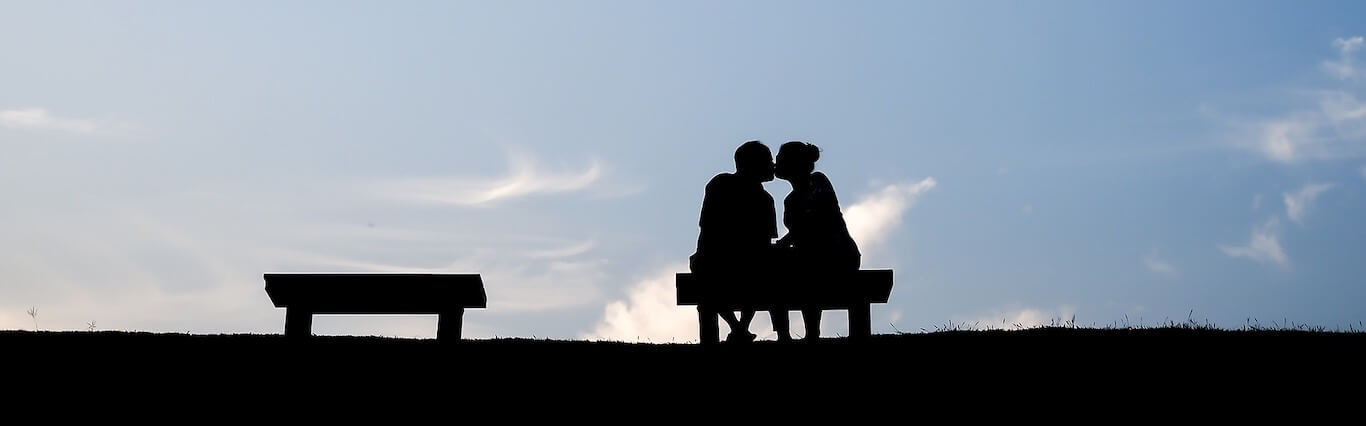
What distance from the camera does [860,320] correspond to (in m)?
12.2

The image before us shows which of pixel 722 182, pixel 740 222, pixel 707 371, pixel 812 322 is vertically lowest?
pixel 707 371

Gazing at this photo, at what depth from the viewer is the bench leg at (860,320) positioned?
12.2 metres

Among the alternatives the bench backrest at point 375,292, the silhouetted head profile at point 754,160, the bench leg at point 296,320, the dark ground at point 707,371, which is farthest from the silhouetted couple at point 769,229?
the bench leg at point 296,320

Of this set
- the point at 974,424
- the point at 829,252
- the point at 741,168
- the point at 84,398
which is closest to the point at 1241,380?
the point at 974,424

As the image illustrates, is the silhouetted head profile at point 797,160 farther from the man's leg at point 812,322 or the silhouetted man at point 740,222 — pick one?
the man's leg at point 812,322

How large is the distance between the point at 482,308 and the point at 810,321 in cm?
372

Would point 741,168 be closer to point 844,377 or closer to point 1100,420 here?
point 844,377

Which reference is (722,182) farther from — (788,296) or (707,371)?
(707,371)

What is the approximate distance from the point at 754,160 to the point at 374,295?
450cm

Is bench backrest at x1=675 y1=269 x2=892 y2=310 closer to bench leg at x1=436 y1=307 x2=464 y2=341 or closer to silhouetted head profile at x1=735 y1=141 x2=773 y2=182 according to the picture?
silhouetted head profile at x1=735 y1=141 x2=773 y2=182

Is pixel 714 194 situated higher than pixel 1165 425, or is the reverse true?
pixel 714 194

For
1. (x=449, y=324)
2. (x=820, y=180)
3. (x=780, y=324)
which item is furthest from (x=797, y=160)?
(x=449, y=324)

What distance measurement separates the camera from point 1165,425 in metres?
8.32

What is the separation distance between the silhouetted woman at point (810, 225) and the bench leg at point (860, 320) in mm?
681
